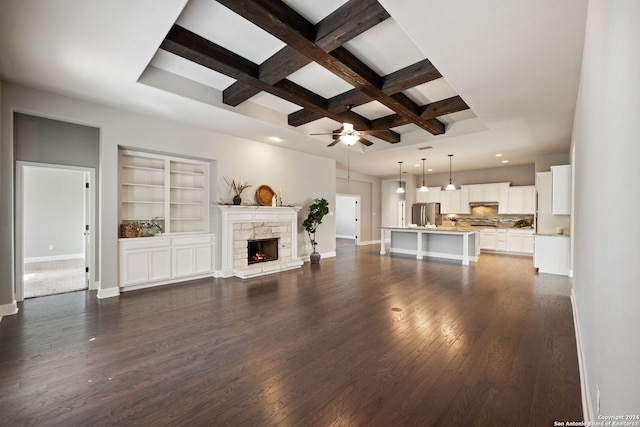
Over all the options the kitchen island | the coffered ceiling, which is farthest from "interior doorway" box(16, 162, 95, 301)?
the kitchen island

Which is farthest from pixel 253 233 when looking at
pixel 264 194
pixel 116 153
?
pixel 116 153

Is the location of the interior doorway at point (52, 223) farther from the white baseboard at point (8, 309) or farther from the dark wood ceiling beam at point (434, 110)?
the dark wood ceiling beam at point (434, 110)

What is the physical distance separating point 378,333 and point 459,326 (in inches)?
37.4

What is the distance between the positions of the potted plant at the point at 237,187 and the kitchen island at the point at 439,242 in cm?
467

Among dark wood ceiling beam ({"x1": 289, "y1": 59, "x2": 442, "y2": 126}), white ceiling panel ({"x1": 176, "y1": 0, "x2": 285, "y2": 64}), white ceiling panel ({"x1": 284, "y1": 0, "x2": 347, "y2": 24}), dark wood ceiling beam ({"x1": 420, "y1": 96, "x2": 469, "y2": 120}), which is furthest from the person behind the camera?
dark wood ceiling beam ({"x1": 420, "y1": 96, "x2": 469, "y2": 120})

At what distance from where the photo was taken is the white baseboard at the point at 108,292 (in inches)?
169

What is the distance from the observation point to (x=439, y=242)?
7.88m

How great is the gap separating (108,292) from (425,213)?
913cm

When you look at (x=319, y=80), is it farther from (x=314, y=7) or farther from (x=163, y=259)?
(x=163, y=259)

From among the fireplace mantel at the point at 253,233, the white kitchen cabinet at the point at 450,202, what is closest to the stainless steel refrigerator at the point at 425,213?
the white kitchen cabinet at the point at 450,202

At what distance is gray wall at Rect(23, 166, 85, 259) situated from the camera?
7.32 meters

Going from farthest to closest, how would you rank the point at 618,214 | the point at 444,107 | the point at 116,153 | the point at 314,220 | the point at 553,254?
the point at 314,220 < the point at 553,254 < the point at 444,107 < the point at 116,153 < the point at 618,214

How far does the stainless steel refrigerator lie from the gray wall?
10.0 meters

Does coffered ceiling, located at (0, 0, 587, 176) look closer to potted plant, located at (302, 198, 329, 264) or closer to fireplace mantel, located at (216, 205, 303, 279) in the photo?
fireplace mantel, located at (216, 205, 303, 279)
